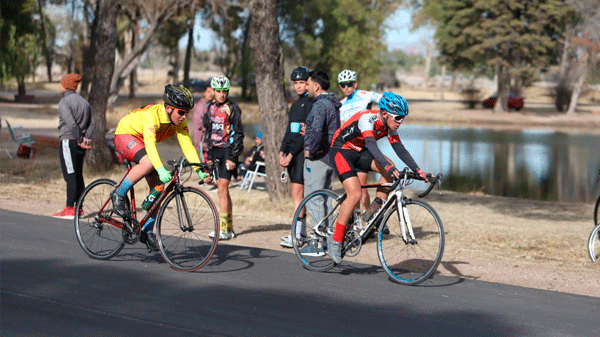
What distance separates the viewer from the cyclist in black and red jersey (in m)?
7.45

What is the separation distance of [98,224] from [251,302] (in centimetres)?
248

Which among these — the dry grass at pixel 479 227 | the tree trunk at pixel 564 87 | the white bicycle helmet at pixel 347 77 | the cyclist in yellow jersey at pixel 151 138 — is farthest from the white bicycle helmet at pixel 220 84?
the tree trunk at pixel 564 87

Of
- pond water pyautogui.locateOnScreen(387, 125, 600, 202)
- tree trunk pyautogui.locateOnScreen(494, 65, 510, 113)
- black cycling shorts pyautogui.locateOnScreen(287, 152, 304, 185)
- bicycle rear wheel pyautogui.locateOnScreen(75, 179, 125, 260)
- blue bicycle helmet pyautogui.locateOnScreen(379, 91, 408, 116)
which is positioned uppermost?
tree trunk pyautogui.locateOnScreen(494, 65, 510, 113)

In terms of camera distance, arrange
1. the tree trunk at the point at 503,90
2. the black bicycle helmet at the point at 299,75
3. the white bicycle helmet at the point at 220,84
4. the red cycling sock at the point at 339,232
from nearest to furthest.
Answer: the red cycling sock at the point at 339,232 → the black bicycle helmet at the point at 299,75 → the white bicycle helmet at the point at 220,84 → the tree trunk at the point at 503,90

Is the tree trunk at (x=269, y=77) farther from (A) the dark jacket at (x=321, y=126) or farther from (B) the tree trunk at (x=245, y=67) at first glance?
(B) the tree trunk at (x=245, y=67)

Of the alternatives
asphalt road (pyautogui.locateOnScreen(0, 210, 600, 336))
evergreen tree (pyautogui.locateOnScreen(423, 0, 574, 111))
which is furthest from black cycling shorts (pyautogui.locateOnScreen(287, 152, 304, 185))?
evergreen tree (pyautogui.locateOnScreen(423, 0, 574, 111))

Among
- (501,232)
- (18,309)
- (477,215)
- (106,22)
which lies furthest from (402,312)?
(106,22)

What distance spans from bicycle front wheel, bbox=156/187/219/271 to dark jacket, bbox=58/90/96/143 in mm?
4061

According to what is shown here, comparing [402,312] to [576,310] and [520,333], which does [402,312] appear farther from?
[576,310]

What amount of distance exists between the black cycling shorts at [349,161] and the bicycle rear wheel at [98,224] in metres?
2.31

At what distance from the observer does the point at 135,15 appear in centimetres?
4516

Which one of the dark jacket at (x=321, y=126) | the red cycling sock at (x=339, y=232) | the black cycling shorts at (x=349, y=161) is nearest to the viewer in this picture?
the red cycling sock at (x=339, y=232)

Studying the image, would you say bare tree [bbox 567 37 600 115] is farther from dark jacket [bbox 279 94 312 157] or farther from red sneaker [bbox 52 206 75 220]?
dark jacket [bbox 279 94 312 157]

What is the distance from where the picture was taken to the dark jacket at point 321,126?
874 cm
